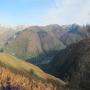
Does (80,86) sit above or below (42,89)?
above

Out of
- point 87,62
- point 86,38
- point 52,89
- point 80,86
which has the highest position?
point 86,38

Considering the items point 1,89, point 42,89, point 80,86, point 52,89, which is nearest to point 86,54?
point 80,86

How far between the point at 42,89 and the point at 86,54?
330 ft

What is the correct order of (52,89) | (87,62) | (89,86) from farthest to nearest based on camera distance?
(52,89) < (87,62) < (89,86)

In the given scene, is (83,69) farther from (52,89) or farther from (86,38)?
(52,89)

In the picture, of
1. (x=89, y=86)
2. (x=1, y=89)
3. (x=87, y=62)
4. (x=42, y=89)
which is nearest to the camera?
(x=89, y=86)

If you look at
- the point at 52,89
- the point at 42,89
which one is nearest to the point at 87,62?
the point at 42,89

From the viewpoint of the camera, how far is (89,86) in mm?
45406

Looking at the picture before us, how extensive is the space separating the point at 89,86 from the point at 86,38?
6.71m

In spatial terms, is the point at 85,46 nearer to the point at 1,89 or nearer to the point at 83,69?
the point at 83,69

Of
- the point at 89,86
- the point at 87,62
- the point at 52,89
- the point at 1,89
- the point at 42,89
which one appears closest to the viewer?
the point at 89,86

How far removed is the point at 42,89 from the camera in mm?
146875

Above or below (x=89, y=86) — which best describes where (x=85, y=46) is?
above

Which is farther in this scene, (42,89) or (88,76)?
(42,89)
